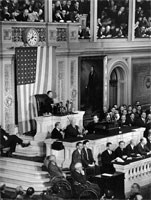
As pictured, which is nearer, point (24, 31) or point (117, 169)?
point (117, 169)

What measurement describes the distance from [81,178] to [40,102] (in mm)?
4755

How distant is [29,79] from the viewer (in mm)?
21766

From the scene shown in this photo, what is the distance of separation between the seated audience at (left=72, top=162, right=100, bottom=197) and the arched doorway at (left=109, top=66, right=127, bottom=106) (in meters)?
7.90

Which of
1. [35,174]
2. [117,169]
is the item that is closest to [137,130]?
[117,169]

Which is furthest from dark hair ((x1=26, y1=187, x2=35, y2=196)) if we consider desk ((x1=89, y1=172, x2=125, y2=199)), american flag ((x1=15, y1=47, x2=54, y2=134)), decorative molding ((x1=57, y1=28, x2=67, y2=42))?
decorative molding ((x1=57, y1=28, x2=67, y2=42))

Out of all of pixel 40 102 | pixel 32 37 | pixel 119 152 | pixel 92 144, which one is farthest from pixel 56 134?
pixel 32 37

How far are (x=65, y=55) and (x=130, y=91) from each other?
3.86 metres

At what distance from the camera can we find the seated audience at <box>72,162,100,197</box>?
56.8 ft

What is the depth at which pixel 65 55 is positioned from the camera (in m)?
23.2

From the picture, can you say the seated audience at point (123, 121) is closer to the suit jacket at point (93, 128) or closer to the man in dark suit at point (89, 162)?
the suit jacket at point (93, 128)

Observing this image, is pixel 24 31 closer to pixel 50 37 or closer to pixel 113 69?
A: pixel 50 37

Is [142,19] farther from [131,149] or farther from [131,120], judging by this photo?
[131,149]

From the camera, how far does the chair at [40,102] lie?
21.5m

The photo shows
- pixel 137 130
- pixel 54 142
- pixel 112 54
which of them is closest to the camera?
pixel 54 142
